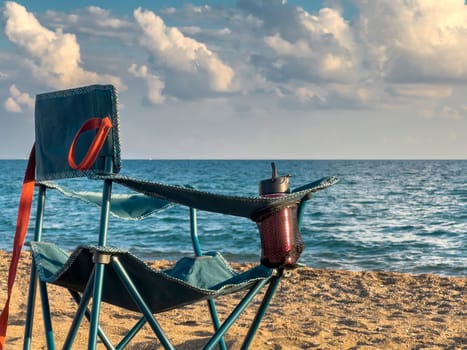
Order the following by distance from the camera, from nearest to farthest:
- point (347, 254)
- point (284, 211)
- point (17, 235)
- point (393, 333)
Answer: point (284, 211) → point (17, 235) → point (393, 333) → point (347, 254)

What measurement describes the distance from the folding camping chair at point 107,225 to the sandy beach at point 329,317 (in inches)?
61.8

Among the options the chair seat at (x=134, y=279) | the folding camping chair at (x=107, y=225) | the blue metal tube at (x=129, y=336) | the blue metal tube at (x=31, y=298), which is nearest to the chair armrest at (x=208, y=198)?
the folding camping chair at (x=107, y=225)

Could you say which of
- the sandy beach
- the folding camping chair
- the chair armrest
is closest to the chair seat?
the folding camping chair

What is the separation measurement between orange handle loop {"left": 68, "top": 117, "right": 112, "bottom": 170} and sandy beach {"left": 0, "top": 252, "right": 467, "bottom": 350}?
1.94 m

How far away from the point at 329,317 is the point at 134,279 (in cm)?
333

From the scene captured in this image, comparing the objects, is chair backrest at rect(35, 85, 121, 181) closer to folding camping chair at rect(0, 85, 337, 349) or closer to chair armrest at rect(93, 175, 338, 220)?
folding camping chair at rect(0, 85, 337, 349)

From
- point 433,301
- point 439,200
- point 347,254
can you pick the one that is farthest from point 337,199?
point 433,301

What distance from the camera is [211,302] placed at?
3.26 meters

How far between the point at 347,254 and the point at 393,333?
6845 millimetres

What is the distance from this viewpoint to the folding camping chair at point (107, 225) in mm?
2432

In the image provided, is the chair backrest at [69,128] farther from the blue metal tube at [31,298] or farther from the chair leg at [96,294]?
the chair leg at [96,294]

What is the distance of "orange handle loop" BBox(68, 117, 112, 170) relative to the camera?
2492 millimetres

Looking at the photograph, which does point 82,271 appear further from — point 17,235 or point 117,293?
point 17,235

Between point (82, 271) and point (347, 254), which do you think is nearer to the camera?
point (82, 271)
